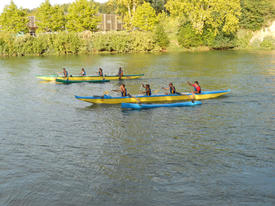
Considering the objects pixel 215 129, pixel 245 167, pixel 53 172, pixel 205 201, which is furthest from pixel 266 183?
pixel 53 172

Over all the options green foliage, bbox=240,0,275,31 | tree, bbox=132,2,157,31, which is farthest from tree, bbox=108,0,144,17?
green foliage, bbox=240,0,275,31

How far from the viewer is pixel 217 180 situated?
14625 mm

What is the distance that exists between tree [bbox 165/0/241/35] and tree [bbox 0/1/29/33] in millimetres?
46281

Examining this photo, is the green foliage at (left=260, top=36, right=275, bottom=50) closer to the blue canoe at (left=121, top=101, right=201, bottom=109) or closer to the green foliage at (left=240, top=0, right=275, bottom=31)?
the green foliage at (left=240, top=0, right=275, bottom=31)

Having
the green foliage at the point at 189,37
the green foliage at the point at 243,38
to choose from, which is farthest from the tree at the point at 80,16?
the green foliage at the point at 243,38

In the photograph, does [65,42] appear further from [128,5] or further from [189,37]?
[189,37]

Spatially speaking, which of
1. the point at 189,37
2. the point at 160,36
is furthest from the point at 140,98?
the point at 189,37

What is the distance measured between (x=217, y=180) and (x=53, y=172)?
808 cm

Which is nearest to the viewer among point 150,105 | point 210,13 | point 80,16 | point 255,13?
point 150,105

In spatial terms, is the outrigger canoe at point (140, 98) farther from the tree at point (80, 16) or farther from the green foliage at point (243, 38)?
the tree at point (80, 16)

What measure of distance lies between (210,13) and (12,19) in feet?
197

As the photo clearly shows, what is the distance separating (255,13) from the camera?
304 feet

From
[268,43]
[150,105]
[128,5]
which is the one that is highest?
[128,5]

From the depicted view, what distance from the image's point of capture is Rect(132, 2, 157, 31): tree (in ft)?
317
